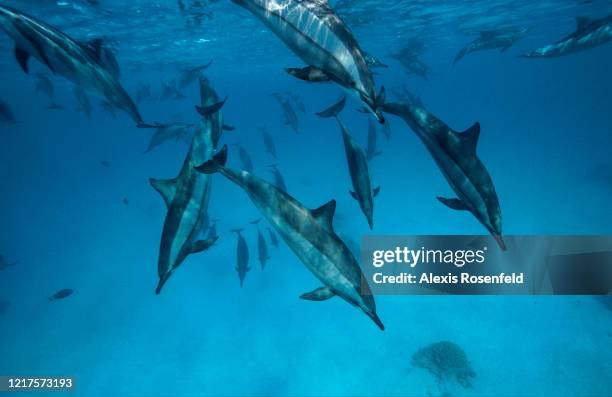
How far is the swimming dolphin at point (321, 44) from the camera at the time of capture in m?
1.86

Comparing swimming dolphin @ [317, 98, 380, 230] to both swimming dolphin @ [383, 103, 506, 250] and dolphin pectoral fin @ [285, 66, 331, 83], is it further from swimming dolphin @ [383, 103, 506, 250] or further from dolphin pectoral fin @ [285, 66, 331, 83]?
dolphin pectoral fin @ [285, 66, 331, 83]

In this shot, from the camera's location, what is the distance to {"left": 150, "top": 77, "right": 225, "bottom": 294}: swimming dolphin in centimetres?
249

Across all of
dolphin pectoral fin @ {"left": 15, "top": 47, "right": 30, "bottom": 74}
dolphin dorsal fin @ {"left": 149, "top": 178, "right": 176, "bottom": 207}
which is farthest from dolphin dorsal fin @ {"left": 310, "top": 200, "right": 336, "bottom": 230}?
dolphin pectoral fin @ {"left": 15, "top": 47, "right": 30, "bottom": 74}

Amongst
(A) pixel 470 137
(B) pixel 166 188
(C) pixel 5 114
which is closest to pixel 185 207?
(B) pixel 166 188

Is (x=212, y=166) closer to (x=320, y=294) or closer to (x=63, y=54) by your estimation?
(x=320, y=294)

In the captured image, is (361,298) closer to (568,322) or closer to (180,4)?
(568,322)

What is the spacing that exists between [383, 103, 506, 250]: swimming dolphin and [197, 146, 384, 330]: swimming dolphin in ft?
2.86

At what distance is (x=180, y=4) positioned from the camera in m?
18.5

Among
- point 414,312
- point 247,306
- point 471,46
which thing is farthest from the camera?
point 471,46

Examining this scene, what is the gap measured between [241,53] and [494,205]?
36972 mm

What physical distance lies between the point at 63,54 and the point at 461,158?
3.39 metres

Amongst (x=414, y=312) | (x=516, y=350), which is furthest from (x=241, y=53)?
(x=516, y=350)

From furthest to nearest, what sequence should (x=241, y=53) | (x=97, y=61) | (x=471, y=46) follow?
1. (x=241, y=53)
2. (x=471, y=46)
3. (x=97, y=61)

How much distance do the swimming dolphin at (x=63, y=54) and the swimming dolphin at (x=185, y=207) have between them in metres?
0.92
